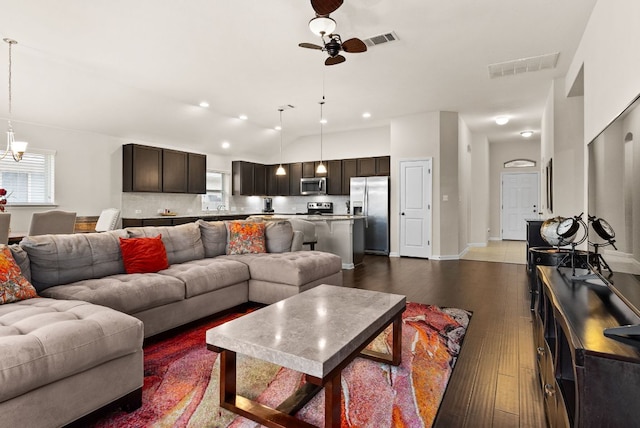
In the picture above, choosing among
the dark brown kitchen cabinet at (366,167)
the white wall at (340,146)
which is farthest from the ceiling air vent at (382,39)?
the white wall at (340,146)

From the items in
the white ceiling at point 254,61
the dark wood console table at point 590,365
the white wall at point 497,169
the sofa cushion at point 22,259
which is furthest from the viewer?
the white wall at point 497,169

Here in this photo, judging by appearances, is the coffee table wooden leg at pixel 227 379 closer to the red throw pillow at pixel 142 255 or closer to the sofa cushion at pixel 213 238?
the red throw pillow at pixel 142 255

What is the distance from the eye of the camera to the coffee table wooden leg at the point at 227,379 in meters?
1.81

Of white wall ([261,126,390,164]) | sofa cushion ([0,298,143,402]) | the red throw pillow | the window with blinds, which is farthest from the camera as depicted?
white wall ([261,126,390,164])

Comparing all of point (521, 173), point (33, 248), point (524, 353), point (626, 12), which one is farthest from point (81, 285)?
point (521, 173)

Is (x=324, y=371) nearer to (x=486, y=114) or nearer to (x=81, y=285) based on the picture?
(x=81, y=285)

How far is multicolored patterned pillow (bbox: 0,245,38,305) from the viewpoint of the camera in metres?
2.15

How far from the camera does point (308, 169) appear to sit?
902 centimetres

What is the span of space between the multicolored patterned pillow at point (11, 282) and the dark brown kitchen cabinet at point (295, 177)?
709 cm

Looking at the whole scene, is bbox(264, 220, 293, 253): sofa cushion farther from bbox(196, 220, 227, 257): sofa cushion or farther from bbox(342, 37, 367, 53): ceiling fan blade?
bbox(342, 37, 367, 53): ceiling fan blade

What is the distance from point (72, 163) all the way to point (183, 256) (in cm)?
390

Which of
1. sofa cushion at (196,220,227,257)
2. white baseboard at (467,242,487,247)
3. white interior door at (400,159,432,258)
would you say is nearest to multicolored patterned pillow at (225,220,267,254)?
sofa cushion at (196,220,227,257)

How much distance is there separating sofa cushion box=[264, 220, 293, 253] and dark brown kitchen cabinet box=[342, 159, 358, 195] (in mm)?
4254

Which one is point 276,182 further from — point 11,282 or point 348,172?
point 11,282
